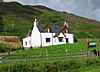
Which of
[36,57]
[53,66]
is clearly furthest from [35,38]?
[53,66]

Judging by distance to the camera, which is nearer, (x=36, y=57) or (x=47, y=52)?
(x=36, y=57)

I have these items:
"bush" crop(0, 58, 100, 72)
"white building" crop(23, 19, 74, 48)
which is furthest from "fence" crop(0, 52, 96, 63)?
"white building" crop(23, 19, 74, 48)

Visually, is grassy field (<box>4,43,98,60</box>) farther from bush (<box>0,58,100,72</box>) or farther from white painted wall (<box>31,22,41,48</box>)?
white painted wall (<box>31,22,41,48</box>)

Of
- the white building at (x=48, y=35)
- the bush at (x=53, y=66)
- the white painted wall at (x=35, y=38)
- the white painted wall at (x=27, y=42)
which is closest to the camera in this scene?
the bush at (x=53, y=66)

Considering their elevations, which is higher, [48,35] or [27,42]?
[48,35]

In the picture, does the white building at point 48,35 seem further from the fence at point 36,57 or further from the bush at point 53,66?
the bush at point 53,66

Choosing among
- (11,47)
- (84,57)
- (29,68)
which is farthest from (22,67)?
(11,47)

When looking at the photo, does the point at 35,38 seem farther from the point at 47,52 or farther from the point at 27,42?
the point at 47,52

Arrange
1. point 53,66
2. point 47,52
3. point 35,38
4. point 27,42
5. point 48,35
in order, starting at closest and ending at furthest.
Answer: point 53,66, point 47,52, point 48,35, point 35,38, point 27,42

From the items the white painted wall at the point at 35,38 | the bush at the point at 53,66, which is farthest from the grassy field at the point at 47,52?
the white painted wall at the point at 35,38

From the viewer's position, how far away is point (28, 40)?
117 m

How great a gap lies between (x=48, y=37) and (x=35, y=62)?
62.7 metres

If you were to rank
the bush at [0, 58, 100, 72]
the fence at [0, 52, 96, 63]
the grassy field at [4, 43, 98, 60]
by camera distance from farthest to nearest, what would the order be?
the grassy field at [4, 43, 98, 60], the fence at [0, 52, 96, 63], the bush at [0, 58, 100, 72]

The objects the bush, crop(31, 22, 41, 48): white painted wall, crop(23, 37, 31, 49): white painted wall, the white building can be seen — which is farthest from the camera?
crop(23, 37, 31, 49): white painted wall
